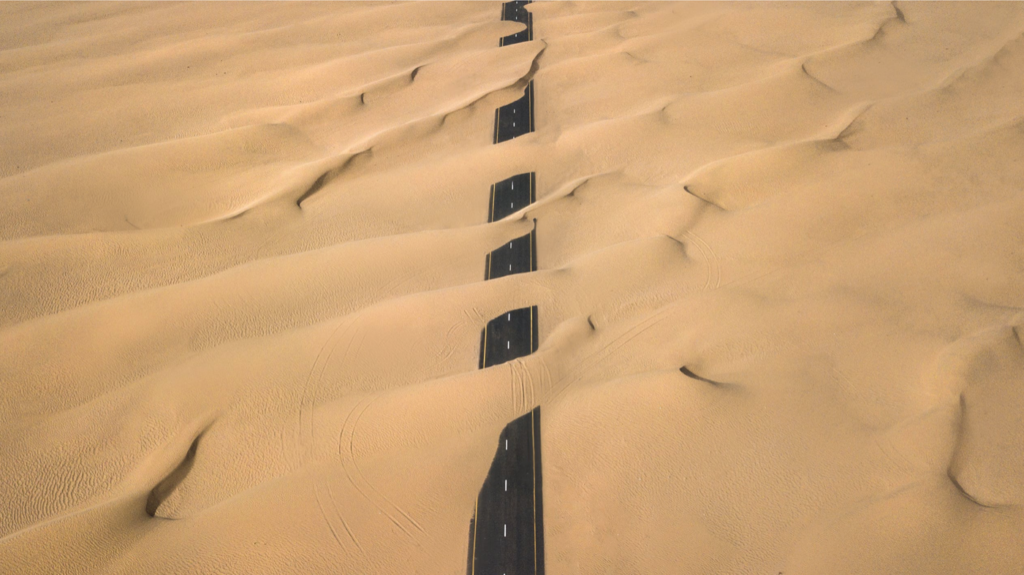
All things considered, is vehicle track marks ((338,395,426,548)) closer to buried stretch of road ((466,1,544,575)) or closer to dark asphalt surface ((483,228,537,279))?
buried stretch of road ((466,1,544,575))

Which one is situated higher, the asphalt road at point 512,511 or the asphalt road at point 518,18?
the asphalt road at point 518,18

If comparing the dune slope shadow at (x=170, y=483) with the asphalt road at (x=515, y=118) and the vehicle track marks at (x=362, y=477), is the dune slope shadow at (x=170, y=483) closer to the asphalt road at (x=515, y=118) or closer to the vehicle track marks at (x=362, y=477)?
the vehicle track marks at (x=362, y=477)

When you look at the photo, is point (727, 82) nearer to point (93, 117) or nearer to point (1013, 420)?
point (1013, 420)

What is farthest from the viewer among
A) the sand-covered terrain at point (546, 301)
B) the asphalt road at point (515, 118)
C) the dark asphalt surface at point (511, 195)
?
the asphalt road at point (515, 118)

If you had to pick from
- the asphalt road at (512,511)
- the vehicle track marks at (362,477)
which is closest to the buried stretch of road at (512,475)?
the asphalt road at (512,511)

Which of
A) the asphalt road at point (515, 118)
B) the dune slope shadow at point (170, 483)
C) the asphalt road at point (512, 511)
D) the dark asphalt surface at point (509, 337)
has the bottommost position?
the asphalt road at point (512, 511)

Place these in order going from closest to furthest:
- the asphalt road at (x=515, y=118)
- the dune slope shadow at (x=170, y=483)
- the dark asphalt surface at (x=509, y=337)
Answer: the dune slope shadow at (x=170, y=483) < the dark asphalt surface at (x=509, y=337) < the asphalt road at (x=515, y=118)
